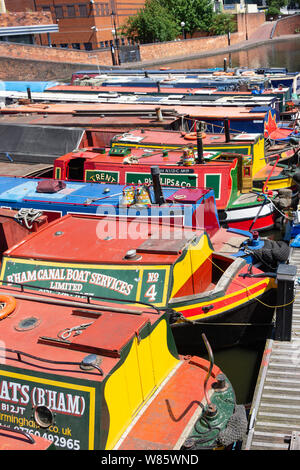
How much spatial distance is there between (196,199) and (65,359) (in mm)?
8230

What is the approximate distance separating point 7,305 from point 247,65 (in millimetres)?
62131

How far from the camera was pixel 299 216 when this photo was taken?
57.5 feet

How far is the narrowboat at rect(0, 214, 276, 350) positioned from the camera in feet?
37.6

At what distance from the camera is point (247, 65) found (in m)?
65.1

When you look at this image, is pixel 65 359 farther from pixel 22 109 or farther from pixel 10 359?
pixel 22 109

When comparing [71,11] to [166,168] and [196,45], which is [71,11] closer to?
[196,45]

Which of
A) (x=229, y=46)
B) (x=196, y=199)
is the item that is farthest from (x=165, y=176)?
(x=229, y=46)

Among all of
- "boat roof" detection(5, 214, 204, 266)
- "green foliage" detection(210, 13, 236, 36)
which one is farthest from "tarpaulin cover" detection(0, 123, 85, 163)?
"green foliage" detection(210, 13, 236, 36)

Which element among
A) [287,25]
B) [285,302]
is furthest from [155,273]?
[287,25]

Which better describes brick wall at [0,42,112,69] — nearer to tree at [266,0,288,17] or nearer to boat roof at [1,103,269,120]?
boat roof at [1,103,269,120]

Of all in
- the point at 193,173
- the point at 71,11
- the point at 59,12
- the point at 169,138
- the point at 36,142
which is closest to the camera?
the point at 193,173

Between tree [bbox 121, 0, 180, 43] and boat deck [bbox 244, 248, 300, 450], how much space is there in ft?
219

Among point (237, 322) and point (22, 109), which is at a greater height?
point (22, 109)

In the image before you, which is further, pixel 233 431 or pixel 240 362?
pixel 240 362
